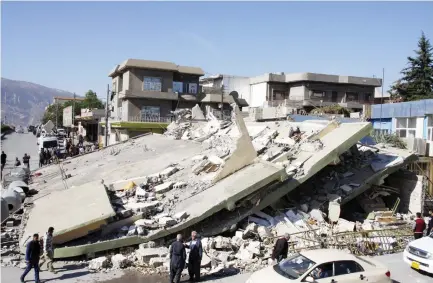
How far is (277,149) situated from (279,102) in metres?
30.4

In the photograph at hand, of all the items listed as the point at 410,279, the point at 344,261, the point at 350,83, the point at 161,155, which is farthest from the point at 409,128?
the point at 350,83

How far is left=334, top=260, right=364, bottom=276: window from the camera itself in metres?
8.47

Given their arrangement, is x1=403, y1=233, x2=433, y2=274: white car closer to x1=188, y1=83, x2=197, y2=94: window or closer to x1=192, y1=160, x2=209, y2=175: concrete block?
x1=192, y1=160, x2=209, y2=175: concrete block

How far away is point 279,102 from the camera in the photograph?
1809 inches

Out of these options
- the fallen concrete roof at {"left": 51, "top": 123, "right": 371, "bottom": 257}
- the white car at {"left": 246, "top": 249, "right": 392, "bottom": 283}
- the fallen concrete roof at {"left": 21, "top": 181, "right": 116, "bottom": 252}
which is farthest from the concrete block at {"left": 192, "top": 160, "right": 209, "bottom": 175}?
the white car at {"left": 246, "top": 249, "right": 392, "bottom": 283}

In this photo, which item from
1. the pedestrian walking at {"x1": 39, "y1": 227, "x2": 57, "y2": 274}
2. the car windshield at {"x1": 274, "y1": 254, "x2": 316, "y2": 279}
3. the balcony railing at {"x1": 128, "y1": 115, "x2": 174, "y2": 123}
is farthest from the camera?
the balcony railing at {"x1": 128, "y1": 115, "x2": 174, "y2": 123}

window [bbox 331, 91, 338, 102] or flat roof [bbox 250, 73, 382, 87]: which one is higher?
flat roof [bbox 250, 73, 382, 87]

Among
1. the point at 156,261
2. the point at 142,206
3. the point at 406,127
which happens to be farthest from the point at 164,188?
the point at 406,127

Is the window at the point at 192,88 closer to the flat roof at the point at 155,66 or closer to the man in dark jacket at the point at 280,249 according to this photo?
the flat roof at the point at 155,66

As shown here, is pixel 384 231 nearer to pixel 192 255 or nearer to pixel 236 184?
pixel 236 184

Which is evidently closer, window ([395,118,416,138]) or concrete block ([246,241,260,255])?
concrete block ([246,241,260,255])

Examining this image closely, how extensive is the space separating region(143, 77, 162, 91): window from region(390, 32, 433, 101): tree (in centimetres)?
2468

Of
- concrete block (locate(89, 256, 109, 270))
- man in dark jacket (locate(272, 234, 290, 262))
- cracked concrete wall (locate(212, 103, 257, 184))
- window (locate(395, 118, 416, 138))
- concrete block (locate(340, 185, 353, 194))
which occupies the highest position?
window (locate(395, 118, 416, 138))

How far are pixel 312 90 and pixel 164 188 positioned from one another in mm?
36598
